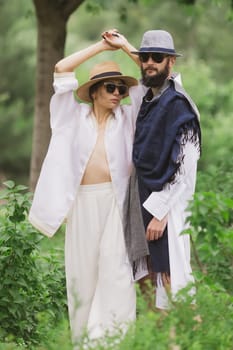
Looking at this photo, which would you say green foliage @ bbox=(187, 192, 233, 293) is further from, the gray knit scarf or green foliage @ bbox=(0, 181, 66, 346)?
green foliage @ bbox=(0, 181, 66, 346)

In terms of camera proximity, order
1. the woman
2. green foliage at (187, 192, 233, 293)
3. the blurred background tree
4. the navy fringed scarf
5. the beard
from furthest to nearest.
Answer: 1. the blurred background tree
2. the woman
3. the beard
4. the navy fringed scarf
5. green foliage at (187, 192, 233, 293)

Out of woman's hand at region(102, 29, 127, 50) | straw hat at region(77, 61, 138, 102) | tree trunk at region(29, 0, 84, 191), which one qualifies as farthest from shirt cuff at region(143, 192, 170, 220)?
tree trunk at region(29, 0, 84, 191)

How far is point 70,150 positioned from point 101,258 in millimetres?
596

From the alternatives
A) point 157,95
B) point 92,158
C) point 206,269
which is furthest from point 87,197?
point 206,269

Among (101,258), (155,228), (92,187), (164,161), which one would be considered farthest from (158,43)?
(101,258)

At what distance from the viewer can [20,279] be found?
6.21 m

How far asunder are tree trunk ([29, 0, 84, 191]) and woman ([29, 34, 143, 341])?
4597 millimetres

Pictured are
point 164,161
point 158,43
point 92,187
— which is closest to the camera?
point 164,161

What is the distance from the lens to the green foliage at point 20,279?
6.06 metres

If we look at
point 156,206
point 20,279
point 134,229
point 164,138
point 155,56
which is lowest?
point 20,279

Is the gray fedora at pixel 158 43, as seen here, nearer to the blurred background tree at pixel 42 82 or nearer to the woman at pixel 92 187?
the woman at pixel 92 187

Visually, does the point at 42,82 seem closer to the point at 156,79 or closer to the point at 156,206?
the point at 156,79

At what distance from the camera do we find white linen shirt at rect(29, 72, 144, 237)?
Result: 6012 mm

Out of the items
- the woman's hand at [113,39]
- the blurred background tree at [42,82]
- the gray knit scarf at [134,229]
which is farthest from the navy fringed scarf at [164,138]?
the blurred background tree at [42,82]
